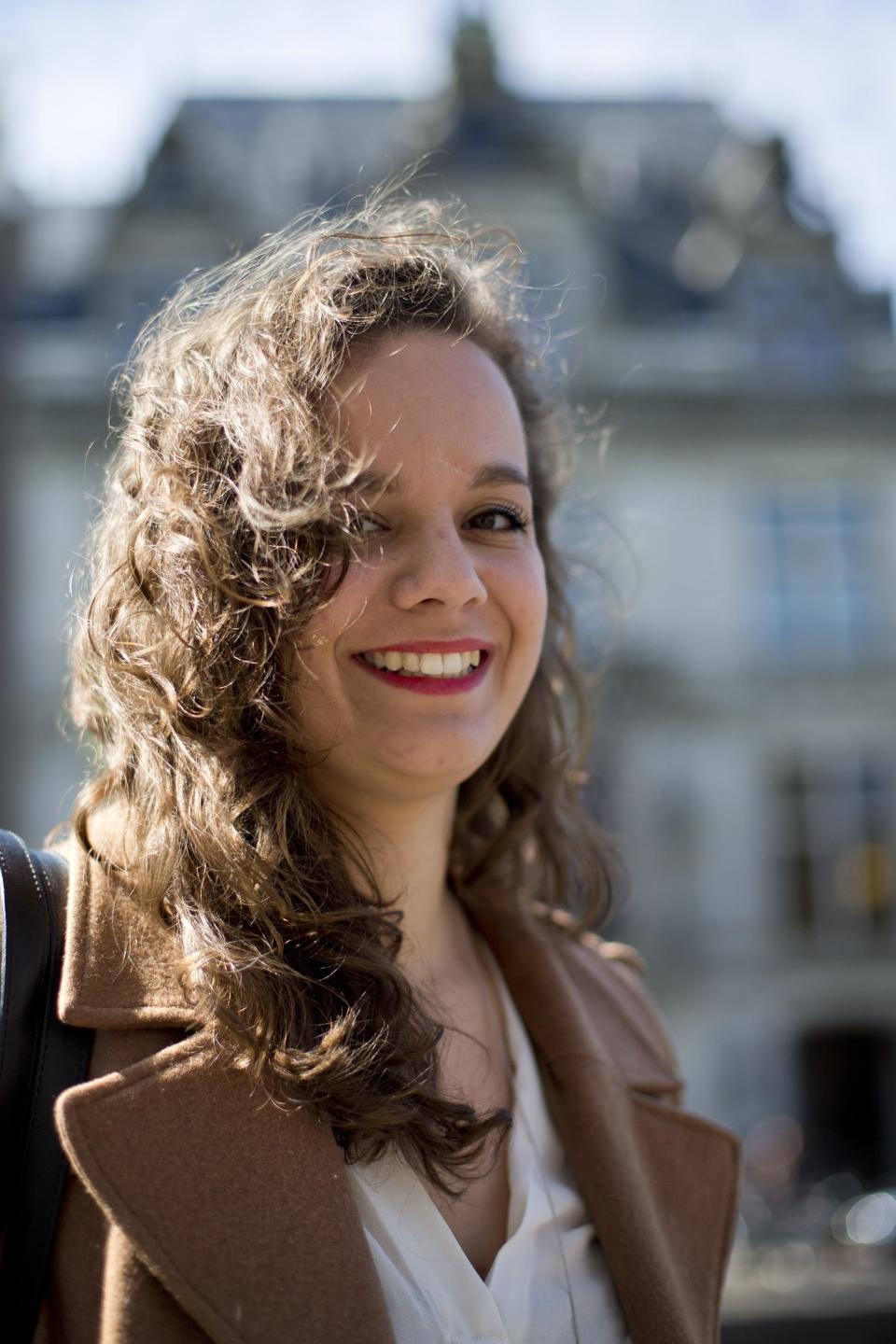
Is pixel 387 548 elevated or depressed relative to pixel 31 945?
elevated

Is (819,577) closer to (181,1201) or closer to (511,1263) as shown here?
(511,1263)

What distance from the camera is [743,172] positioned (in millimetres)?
16859

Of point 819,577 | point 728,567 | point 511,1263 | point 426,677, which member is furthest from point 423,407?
point 819,577

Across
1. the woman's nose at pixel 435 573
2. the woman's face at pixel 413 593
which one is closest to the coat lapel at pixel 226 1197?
the woman's face at pixel 413 593

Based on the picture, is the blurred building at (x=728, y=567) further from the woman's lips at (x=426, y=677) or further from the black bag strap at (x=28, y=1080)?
the black bag strap at (x=28, y=1080)

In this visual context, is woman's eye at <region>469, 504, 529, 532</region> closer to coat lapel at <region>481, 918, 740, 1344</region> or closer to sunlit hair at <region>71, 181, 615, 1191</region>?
sunlit hair at <region>71, 181, 615, 1191</region>

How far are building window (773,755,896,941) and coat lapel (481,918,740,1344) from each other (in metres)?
13.8

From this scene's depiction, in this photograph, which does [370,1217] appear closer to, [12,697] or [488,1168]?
[488,1168]

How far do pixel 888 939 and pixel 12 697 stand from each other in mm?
11691

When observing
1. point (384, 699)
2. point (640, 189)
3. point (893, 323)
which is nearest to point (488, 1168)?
point (384, 699)

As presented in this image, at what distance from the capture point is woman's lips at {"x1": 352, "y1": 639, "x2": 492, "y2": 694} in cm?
169

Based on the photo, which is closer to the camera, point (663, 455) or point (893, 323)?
Result: point (663, 455)

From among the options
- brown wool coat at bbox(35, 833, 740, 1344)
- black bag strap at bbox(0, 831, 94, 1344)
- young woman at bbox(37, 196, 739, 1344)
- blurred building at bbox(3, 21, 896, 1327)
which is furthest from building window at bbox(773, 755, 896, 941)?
black bag strap at bbox(0, 831, 94, 1344)

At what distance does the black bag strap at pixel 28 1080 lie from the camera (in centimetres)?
143
